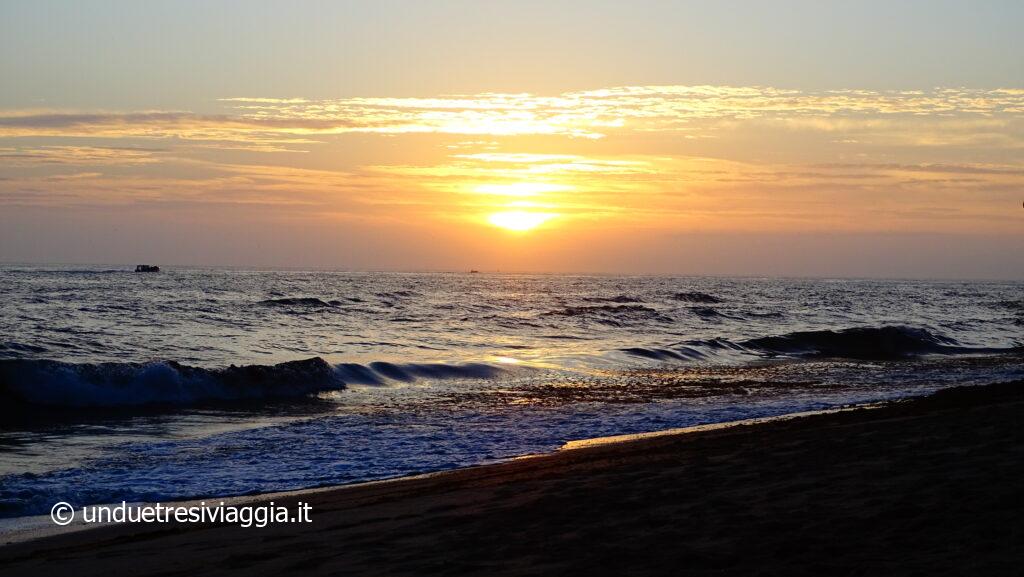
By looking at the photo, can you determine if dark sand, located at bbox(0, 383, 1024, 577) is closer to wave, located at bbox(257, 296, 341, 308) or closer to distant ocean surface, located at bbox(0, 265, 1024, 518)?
distant ocean surface, located at bbox(0, 265, 1024, 518)

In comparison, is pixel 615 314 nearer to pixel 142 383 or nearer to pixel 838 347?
pixel 838 347

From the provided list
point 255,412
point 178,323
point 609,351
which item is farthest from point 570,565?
point 178,323

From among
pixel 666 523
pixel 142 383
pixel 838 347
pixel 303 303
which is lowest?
pixel 838 347

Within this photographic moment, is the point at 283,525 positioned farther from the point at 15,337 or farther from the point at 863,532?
the point at 15,337

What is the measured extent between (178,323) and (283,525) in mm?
29749

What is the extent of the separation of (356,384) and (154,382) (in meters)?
4.98

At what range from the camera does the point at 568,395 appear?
19.8m

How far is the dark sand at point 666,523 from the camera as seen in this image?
5.22 metres

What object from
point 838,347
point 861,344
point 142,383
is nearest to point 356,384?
point 142,383

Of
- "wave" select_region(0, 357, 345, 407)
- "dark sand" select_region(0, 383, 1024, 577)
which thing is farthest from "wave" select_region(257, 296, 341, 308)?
"dark sand" select_region(0, 383, 1024, 577)

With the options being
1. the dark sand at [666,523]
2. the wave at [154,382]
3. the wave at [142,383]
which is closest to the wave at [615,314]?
the wave at [154,382]

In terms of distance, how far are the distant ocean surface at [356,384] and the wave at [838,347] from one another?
0.14 metres

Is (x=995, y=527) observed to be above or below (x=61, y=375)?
above

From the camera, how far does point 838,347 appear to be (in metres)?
37.3
